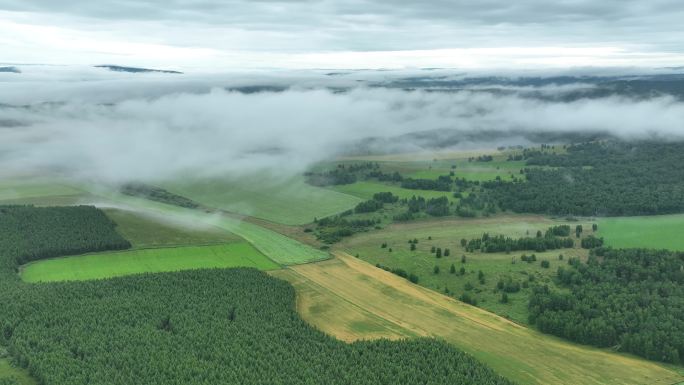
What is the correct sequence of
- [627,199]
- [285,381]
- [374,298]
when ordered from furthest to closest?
[627,199] < [374,298] < [285,381]

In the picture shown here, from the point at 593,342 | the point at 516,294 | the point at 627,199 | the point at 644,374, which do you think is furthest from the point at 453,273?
the point at 627,199

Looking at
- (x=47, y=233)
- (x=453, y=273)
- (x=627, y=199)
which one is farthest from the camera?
(x=627, y=199)

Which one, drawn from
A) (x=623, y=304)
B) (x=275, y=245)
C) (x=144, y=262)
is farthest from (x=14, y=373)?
(x=623, y=304)

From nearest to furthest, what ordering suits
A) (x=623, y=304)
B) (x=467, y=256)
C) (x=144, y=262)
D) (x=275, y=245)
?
1. (x=623, y=304)
2. (x=144, y=262)
3. (x=467, y=256)
4. (x=275, y=245)

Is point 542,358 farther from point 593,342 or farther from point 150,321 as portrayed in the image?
point 150,321

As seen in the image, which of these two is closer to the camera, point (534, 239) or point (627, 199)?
point (534, 239)

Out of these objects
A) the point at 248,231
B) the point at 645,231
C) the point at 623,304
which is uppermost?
the point at 623,304

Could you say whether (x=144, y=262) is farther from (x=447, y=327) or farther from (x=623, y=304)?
(x=623, y=304)
